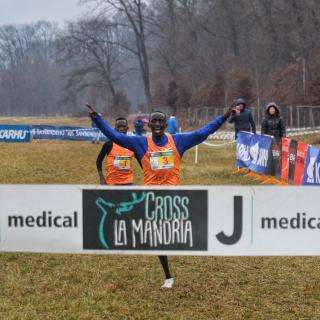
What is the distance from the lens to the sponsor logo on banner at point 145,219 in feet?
19.2

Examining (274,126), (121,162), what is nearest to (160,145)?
(121,162)

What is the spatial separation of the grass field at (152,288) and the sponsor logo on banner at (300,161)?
4.67 meters

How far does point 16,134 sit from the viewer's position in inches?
1442

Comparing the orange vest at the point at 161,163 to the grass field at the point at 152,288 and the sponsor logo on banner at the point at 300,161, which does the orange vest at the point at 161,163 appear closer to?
the grass field at the point at 152,288

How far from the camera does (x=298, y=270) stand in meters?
8.09

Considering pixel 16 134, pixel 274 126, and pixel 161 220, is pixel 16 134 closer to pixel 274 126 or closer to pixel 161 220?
pixel 274 126

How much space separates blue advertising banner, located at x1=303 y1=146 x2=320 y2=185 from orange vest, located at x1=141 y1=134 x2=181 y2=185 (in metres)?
5.92

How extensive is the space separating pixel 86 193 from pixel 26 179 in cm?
1210

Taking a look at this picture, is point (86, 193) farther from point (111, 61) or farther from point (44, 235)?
point (111, 61)

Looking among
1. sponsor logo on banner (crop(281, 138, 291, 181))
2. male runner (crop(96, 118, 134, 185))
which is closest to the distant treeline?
sponsor logo on banner (crop(281, 138, 291, 181))

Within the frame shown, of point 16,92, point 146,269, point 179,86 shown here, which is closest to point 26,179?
point 146,269

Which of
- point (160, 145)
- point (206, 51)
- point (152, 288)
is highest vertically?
point (206, 51)

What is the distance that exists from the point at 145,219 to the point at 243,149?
1253cm

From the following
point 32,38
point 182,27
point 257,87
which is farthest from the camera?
point 32,38
